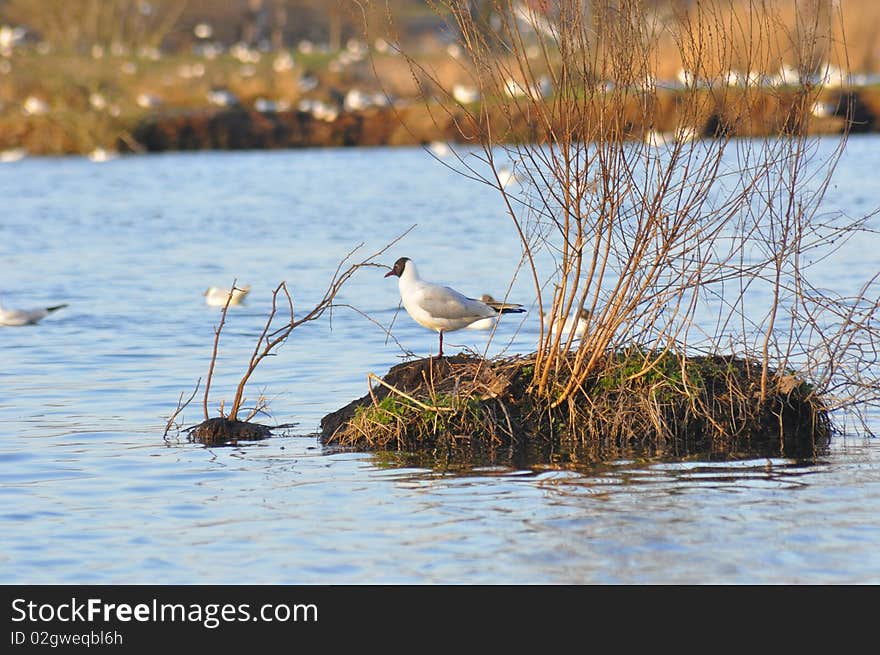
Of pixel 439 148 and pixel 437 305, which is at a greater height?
pixel 439 148

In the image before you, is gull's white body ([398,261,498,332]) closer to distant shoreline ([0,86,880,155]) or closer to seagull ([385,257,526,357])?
seagull ([385,257,526,357])

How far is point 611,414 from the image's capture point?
9.55m

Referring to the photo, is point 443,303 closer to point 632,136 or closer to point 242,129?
point 632,136

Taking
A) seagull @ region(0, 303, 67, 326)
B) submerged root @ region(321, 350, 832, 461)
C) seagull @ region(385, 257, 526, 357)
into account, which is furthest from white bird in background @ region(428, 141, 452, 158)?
submerged root @ region(321, 350, 832, 461)

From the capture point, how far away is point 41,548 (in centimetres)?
761

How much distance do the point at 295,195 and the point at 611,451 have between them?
2361cm

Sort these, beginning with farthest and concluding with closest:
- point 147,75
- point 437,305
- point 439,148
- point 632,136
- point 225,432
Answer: point 147,75 → point 439,148 → point 437,305 → point 225,432 → point 632,136

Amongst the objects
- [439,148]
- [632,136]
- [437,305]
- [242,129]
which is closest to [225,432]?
[437,305]

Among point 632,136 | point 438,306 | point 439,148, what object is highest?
point 439,148

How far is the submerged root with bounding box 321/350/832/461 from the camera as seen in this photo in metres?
9.49

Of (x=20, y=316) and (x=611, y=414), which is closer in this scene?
(x=611, y=414)

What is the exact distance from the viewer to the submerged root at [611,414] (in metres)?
9.49
